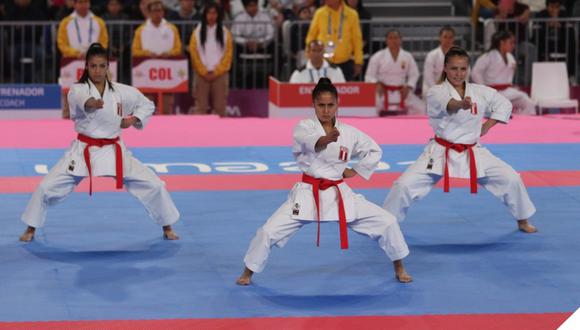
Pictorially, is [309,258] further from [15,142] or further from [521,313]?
[15,142]

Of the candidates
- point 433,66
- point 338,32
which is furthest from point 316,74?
point 433,66

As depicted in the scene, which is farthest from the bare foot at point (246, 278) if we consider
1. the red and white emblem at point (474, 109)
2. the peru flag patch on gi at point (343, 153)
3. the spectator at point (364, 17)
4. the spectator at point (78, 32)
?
the spectator at point (364, 17)

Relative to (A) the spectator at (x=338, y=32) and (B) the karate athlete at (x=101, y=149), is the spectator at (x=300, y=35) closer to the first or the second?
(A) the spectator at (x=338, y=32)

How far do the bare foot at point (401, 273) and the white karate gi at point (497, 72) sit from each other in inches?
343

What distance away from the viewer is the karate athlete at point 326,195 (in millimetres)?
7395

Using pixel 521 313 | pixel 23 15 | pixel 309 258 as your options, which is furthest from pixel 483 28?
pixel 521 313

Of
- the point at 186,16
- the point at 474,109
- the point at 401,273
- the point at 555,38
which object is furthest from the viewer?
the point at 555,38

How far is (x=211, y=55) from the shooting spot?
15938 millimetres

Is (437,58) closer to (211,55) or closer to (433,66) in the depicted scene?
(433,66)

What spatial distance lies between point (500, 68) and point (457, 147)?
24.6ft

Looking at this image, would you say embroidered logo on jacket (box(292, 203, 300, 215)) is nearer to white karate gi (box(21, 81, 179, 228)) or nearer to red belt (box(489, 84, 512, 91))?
white karate gi (box(21, 81, 179, 228))

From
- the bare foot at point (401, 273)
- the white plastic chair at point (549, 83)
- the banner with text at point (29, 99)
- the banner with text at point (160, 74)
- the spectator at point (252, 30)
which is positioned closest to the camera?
the bare foot at point (401, 273)

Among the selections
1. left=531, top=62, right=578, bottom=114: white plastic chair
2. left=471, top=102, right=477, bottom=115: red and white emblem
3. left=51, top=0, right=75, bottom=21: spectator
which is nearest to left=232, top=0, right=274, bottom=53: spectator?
left=51, top=0, right=75, bottom=21: spectator

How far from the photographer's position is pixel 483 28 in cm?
1781
